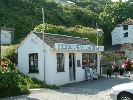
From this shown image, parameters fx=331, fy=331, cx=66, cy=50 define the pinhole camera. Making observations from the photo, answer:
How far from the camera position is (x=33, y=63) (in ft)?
81.1

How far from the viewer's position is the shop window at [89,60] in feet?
90.0

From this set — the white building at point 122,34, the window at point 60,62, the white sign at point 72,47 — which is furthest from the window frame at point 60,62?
the white building at point 122,34

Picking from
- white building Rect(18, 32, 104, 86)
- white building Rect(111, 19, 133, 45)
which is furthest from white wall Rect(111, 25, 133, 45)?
white building Rect(18, 32, 104, 86)

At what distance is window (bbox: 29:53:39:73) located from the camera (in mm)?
24469

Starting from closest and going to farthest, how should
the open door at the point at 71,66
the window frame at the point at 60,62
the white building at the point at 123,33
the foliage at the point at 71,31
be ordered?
the window frame at the point at 60,62 < the open door at the point at 71,66 < the foliage at the point at 71,31 < the white building at the point at 123,33

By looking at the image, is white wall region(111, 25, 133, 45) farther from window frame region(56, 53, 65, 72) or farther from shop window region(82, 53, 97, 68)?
window frame region(56, 53, 65, 72)

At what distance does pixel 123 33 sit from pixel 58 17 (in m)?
14.0

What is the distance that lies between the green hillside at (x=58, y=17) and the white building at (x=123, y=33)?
189cm

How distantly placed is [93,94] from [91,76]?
838 cm

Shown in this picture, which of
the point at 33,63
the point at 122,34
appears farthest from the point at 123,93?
the point at 122,34

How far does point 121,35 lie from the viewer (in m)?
67.4

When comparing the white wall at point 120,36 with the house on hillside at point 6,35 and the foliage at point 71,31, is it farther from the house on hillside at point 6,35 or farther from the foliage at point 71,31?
the house on hillside at point 6,35

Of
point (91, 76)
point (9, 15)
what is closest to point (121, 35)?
point (9, 15)

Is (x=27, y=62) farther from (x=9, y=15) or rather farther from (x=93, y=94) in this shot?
(x=9, y=15)
